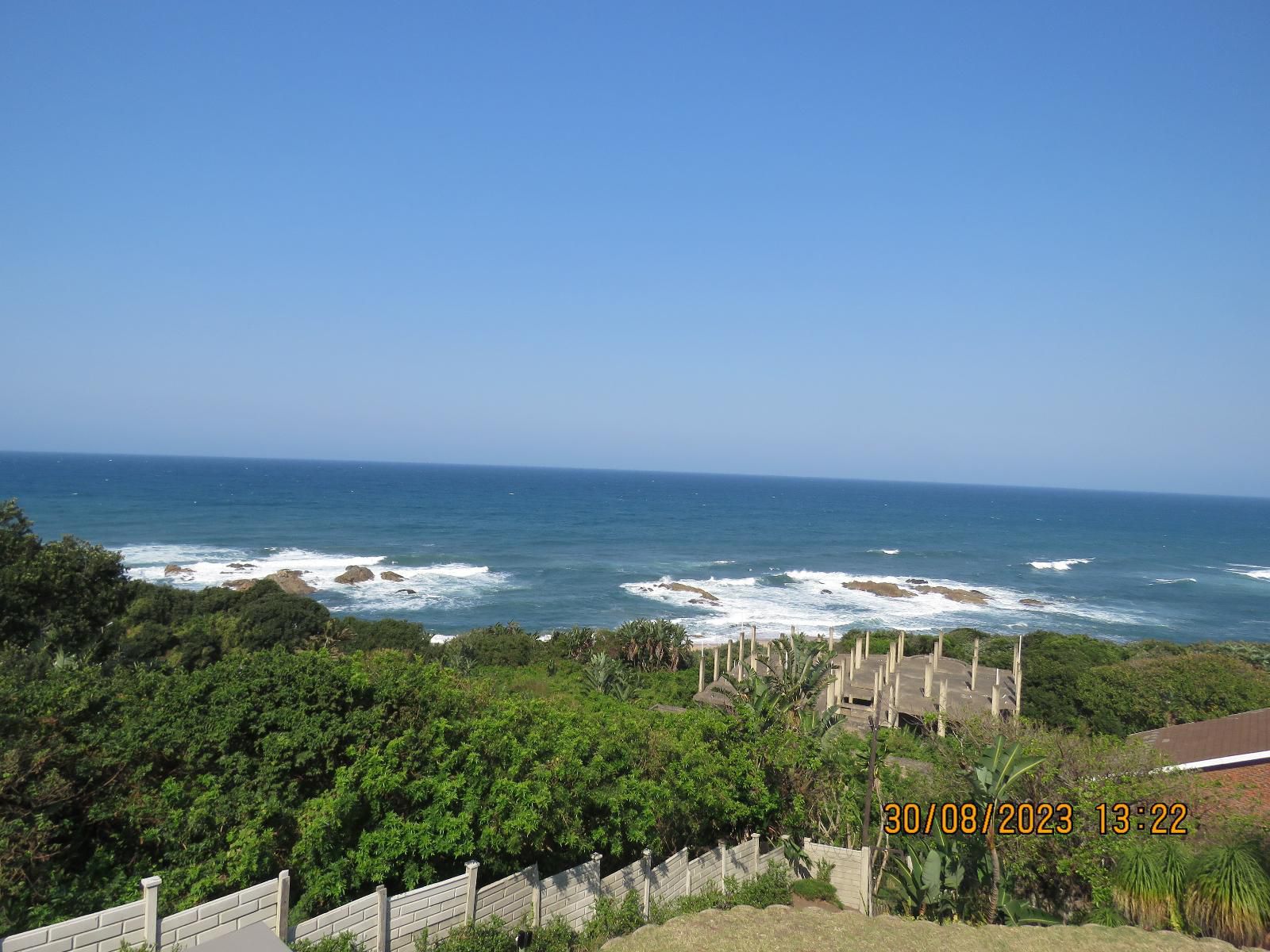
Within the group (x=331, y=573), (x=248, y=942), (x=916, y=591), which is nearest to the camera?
(x=248, y=942)

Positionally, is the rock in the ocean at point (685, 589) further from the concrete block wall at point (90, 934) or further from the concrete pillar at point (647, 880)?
the concrete block wall at point (90, 934)

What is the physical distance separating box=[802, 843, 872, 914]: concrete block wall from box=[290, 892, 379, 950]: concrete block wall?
7418 millimetres

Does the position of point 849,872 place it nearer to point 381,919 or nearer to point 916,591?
point 381,919

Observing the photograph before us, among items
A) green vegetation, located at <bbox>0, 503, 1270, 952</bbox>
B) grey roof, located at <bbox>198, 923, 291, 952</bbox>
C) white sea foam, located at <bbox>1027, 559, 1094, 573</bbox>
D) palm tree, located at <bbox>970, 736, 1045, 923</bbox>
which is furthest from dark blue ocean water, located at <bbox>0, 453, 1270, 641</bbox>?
grey roof, located at <bbox>198, 923, 291, 952</bbox>

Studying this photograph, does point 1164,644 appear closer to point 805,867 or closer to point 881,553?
point 805,867

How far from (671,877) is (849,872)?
11.4 ft

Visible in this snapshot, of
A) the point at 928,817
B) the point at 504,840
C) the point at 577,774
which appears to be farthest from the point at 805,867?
the point at 504,840

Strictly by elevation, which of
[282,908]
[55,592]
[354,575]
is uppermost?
[55,592]

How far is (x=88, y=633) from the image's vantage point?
20141 mm

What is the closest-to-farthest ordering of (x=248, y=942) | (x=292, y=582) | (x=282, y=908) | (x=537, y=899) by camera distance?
(x=248, y=942) < (x=282, y=908) < (x=537, y=899) < (x=292, y=582)

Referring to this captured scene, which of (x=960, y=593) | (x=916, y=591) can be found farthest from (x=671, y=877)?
(x=960, y=593)

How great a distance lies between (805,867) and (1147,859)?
5.02m

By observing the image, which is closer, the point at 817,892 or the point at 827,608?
the point at 817,892

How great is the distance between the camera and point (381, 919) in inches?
317
